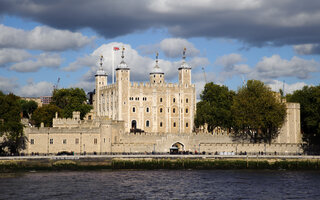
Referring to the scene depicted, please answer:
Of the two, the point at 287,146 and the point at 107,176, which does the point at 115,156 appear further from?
the point at 287,146

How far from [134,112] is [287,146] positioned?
115 ft

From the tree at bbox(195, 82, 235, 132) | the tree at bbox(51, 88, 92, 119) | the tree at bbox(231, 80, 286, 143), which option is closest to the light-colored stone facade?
the tree at bbox(195, 82, 235, 132)

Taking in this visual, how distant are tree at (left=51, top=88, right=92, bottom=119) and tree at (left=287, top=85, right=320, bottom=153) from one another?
138 feet

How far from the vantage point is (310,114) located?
98438 mm

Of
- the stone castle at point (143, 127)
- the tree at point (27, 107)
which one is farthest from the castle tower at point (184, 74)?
the tree at point (27, 107)

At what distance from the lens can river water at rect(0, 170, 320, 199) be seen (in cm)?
5894

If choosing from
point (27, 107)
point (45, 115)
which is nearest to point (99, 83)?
point (45, 115)

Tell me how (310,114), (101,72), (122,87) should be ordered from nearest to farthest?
(310,114), (122,87), (101,72)

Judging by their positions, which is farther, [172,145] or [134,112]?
[134,112]

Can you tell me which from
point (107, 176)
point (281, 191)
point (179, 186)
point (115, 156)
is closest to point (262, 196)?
point (281, 191)

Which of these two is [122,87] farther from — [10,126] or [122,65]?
[10,126]

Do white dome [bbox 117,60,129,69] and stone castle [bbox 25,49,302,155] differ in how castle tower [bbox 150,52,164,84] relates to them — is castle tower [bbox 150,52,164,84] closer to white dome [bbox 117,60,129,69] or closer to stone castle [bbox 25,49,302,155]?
stone castle [bbox 25,49,302,155]

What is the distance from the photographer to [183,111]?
123 metres

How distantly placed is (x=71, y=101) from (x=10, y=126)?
4261 centimetres
